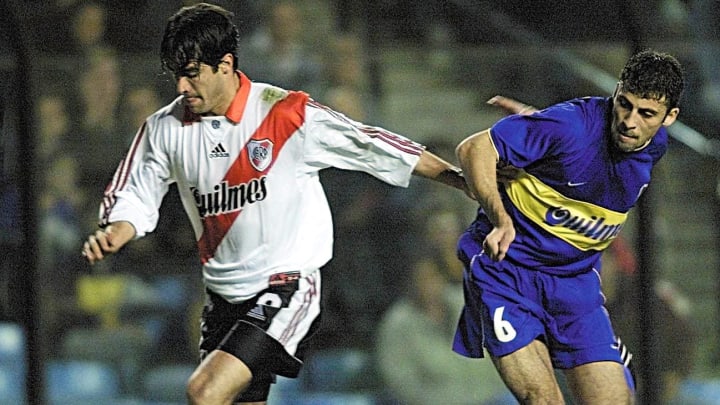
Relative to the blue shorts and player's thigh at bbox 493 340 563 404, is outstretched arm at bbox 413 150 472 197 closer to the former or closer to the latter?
the blue shorts

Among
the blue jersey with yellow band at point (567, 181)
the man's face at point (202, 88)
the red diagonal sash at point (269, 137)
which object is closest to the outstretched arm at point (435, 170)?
the blue jersey with yellow band at point (567, 181)

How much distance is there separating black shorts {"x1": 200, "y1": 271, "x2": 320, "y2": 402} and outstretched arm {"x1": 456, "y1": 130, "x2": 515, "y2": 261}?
65 cm

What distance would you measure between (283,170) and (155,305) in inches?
94.8

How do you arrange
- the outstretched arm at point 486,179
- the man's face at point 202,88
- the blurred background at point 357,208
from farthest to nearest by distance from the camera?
the blurred background at point 357,208 → the man's face at point 202,88 → the outstretched arm at point 486,179

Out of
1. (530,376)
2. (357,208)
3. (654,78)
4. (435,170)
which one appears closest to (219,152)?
(435,170)

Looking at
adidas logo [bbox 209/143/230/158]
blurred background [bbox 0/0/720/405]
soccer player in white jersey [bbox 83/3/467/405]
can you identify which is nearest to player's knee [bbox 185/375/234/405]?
soccer player in white jersey [bbox 83/3/467/405]

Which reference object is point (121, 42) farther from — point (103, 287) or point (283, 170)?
point (283, 170)

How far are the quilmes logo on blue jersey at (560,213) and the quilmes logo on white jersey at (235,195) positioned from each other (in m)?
0.80

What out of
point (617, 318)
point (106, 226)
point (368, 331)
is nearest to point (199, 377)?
point (106, 226)

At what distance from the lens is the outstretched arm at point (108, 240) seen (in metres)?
4.22

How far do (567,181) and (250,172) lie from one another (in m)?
1.01

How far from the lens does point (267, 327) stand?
14.7 ft

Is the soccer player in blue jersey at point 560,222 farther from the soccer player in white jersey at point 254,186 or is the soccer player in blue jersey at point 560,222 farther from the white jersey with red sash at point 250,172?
the white jersey with red sash at point 250,172

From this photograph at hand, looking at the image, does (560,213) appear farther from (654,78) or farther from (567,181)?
(654,78)
